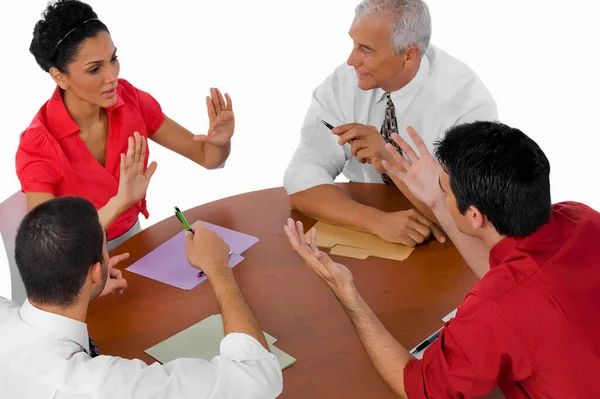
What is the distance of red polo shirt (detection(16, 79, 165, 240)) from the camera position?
9.61 feet

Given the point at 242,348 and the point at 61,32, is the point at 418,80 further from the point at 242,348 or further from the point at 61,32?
the point at 242,348

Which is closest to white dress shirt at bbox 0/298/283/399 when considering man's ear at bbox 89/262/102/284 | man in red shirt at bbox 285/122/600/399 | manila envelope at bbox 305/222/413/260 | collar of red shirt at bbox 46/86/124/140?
man's ear at bbox 89/262/102/284

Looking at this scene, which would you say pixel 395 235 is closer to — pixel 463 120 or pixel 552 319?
pixel 463 120

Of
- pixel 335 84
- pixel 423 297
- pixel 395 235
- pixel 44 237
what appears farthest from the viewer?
pixel 335 84

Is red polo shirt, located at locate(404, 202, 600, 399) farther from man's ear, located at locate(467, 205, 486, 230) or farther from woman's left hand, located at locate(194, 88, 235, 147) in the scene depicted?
woman's left hand, located at locate(194, 88, 235, 147)

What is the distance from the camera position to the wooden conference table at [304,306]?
2252 millimetres

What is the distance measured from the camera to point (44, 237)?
1905 millimetres

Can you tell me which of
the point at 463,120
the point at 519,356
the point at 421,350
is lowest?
the point at 421,350

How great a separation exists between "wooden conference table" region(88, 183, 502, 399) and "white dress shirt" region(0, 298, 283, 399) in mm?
278

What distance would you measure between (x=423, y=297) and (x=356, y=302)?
1.25 ft

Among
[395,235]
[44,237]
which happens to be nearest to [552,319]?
[395,235]

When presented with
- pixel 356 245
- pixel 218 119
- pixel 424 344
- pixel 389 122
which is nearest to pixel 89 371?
pixel 424 344

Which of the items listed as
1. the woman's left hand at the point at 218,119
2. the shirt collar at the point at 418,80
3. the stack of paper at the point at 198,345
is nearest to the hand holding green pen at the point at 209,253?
the stack of paper at the point at 198,345

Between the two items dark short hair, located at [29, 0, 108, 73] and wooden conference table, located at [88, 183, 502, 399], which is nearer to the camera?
wooden conference table, located at [88, 183, 502, 399]
